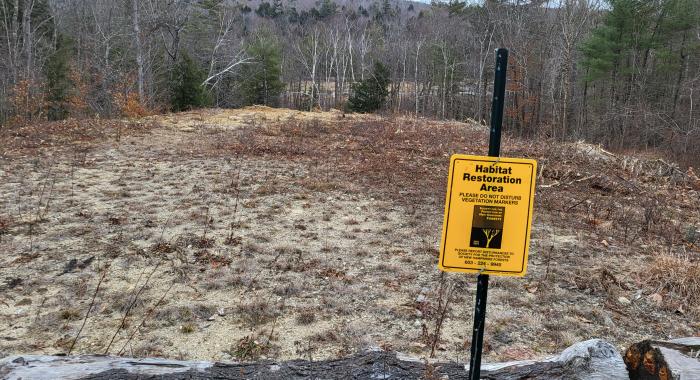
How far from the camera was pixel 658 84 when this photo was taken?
1115 inches

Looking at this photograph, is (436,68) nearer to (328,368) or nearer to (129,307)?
(129,307)

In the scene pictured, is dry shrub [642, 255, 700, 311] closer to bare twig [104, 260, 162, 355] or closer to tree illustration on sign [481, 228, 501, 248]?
tree illustration on sign [481, 228, 501, 248]

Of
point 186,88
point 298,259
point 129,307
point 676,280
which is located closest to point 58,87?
point 186,88

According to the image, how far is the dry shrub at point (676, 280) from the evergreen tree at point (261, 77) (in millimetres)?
32524

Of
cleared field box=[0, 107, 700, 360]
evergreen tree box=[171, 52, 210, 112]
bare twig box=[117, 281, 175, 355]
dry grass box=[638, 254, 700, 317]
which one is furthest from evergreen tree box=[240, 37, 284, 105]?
dry grass box=[638, 254, 700, 317]

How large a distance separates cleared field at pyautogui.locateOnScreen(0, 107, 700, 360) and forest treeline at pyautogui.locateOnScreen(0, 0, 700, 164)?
27.2 feet

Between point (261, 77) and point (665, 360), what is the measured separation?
36431 millimetres

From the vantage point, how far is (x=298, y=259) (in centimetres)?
509

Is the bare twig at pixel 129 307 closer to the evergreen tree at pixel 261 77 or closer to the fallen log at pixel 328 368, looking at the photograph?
the fallen log at pixel 328 368

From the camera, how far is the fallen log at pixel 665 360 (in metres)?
1.87

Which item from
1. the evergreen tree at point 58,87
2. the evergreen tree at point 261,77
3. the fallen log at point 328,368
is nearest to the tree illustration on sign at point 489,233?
the fallen log at point 328,368

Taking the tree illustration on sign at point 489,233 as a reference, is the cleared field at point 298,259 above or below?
below

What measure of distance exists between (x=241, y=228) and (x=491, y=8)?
145ft

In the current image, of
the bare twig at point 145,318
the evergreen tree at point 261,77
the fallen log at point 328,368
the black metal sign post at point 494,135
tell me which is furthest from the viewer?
the evergreen tree at point 261,77
